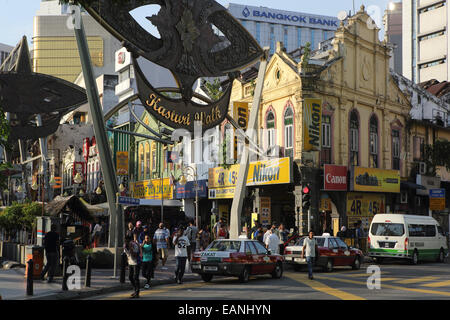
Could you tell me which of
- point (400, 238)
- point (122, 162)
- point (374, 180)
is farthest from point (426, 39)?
point (400, 238)

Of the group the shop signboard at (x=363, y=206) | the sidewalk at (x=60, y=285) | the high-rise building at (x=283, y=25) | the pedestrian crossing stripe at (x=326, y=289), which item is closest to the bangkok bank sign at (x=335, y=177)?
the shop signboard at (x=363, y=206)

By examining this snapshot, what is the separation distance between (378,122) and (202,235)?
55.1ft

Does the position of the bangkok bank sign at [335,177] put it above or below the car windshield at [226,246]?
above

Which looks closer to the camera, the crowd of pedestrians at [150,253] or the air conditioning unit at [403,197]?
the crowd of pedestrians at [150,253]

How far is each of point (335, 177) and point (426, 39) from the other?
2226 inches

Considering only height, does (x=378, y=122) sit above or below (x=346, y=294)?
above

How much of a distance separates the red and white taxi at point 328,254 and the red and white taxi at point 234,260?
2.90 meters

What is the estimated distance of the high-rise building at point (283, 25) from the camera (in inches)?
5172

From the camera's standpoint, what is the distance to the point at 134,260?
15.9m

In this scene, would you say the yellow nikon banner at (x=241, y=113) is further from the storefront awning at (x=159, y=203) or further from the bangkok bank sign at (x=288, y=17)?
the bangkok bank sign at (x=288, y=17)

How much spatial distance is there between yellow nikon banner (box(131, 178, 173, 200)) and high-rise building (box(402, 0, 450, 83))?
49.4 meters

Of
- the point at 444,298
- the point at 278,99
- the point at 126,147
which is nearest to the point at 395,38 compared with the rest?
the point at 126,147
